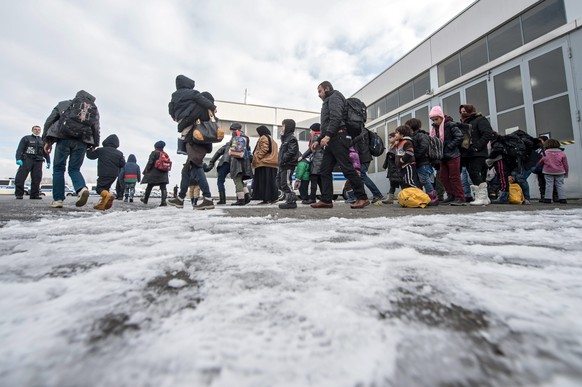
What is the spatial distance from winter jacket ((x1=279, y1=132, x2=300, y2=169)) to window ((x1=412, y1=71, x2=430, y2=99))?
6.96 m

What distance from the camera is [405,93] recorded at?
1025 cm

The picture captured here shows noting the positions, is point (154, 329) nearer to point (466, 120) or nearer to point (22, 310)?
point (22, 310)

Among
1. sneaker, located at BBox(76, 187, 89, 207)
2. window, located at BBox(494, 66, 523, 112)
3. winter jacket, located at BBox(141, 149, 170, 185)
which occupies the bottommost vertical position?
sneaker, located at BBox(76, 187, 89, 207)

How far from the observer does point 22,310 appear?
584 millimetres

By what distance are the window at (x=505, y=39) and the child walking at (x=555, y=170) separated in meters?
3.23

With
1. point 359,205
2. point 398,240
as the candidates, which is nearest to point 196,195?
point 359,205

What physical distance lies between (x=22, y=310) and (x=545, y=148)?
7.33 metres

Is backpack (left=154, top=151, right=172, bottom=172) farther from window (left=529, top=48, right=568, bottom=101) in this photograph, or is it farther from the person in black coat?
window (left=529, top=48, right=568, bottom=101)

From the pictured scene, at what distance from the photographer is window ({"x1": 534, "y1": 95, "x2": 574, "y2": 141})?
579cm

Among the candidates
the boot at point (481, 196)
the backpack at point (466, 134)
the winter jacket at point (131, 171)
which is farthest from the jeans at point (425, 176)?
the winter jacket at point (131, 171)

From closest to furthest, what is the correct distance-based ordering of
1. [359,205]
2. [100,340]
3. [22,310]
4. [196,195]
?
[100,340]
[22,310]
[359,205]
[196,195]

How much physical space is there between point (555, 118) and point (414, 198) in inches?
194

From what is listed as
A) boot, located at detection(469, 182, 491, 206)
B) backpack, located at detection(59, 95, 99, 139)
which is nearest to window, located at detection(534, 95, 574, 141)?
boot, located at detection(469, 182, 491, 206)

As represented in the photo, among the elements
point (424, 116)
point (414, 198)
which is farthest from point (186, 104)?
point (424, 116)
